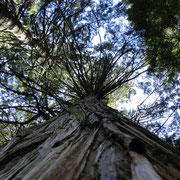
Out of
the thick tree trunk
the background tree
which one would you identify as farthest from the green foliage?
the thick tree trunk

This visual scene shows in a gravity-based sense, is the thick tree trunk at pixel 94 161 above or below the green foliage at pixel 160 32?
below

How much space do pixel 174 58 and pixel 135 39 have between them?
1.46 m

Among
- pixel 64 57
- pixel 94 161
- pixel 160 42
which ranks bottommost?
pixel 94 161

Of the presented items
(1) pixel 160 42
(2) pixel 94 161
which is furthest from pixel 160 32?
(2) pixel 94 161

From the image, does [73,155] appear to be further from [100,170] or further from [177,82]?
[177,82]

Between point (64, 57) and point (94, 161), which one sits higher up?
point (64, 57)

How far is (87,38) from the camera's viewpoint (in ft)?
17.3

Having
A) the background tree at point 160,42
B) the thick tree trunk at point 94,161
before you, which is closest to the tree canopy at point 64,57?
the background tree at point 160,42

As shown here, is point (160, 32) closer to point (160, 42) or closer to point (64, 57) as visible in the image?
point (160, 42)

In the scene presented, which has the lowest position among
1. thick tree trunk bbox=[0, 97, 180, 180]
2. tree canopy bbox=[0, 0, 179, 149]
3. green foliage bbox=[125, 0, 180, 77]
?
thick tree trunk bbox=[0, 97, 180, 180]

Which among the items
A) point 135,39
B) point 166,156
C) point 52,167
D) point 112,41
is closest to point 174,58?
point 135,39

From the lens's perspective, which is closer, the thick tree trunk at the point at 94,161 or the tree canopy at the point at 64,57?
the thick tree trunk at the point at 94,161

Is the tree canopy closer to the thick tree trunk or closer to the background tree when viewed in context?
the background tree

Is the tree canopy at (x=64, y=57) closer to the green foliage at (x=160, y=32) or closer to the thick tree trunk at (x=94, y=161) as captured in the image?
the green foliage at (x=160, y=32)
